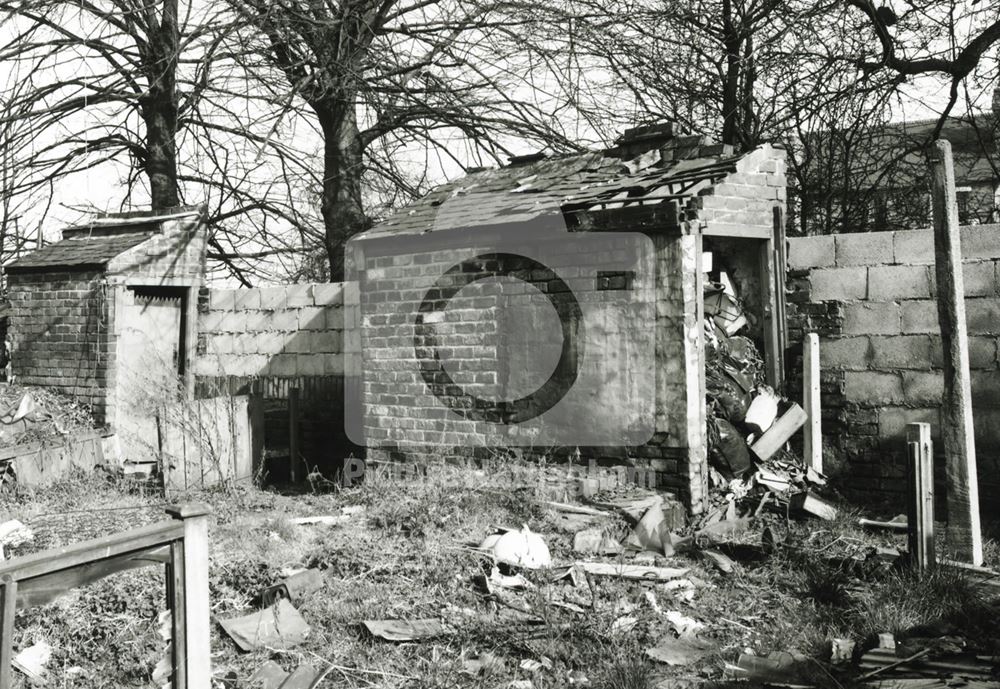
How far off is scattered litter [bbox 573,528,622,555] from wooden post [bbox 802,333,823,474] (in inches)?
103

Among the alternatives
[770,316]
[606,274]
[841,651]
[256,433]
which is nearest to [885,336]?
[770,316]

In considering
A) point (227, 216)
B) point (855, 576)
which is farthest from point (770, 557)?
point (227, 216)

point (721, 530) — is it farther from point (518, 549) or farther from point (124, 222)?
point (124, 222)

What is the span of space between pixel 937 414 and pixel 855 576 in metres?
2.55

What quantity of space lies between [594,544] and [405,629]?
1.84 metres

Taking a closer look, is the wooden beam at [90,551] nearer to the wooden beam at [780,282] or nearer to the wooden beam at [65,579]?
the wooden beam at [65,579]

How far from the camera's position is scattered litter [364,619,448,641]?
4531 millimetres

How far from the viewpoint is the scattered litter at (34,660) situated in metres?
4.34

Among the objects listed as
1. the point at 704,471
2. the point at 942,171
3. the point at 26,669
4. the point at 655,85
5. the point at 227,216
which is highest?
the point at 655,85

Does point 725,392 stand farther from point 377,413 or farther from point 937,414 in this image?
point 377,413

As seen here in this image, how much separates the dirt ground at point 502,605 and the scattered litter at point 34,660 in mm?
56

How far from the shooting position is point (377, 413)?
27.5ft

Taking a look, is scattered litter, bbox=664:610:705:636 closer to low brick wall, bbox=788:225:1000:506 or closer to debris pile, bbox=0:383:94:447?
low brick wall, bbox=788:225:1000:506

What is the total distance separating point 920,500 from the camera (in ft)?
17.2
